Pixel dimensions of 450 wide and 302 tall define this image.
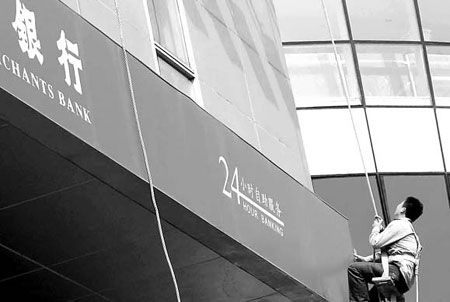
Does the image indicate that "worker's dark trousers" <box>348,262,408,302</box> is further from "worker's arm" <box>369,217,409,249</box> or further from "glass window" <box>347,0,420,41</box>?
"glass window" <box>347,0,420,41</box>

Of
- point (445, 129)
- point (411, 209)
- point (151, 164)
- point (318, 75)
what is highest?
point (318, 75)

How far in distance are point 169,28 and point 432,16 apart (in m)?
11.8

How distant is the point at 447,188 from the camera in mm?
25766

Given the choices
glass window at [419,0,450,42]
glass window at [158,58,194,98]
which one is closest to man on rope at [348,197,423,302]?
glass window at [158,58,194,98]

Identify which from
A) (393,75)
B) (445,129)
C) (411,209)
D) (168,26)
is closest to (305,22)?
(393,75)

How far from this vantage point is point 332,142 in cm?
2545

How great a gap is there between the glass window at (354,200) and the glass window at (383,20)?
108 inches

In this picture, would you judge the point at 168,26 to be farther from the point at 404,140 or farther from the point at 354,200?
the point at 404,140

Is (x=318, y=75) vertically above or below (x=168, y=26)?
above

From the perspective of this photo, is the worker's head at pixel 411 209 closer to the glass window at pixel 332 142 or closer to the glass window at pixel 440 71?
the glass window at pixel 332 142

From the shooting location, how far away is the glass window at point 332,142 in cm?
2530

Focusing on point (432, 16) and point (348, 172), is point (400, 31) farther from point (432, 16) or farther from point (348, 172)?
point (348, 172)

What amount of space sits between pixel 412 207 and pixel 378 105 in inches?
339

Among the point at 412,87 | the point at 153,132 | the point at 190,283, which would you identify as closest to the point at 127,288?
the point at 190,283
